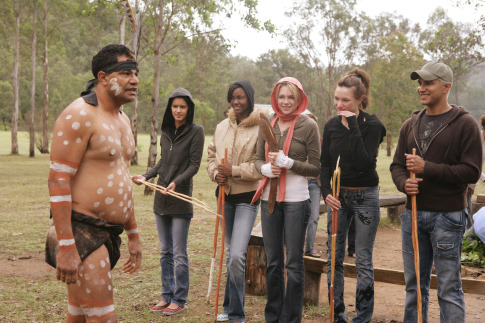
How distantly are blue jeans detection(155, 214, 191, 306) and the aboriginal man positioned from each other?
179 centimetres

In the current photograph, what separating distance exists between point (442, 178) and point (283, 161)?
1.22 meters

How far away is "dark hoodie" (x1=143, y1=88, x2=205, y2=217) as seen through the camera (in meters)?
4.59

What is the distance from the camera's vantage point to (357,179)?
4160 millimetres

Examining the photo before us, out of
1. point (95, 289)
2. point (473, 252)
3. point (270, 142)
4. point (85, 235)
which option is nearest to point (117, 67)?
point (85, 235)

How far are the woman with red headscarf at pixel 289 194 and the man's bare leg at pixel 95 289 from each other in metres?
1.80

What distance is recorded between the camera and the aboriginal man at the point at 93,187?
8.04 ft

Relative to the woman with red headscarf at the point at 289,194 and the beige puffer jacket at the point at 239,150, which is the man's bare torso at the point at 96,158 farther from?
the beige puffer jacket at the point at 239,150

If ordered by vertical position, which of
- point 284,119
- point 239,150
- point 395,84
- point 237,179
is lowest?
point 237,179

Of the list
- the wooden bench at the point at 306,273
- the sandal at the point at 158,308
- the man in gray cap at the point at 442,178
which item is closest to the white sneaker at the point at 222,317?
the sandal at the point at 158,308

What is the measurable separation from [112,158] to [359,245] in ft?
7.97

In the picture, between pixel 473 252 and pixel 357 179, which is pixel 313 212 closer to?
pixel 473 252

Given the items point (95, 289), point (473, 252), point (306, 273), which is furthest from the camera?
point (473, 252)

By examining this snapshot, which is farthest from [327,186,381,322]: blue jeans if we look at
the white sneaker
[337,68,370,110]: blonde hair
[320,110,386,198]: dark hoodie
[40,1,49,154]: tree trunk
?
[40,1,49,154]: tree trunk

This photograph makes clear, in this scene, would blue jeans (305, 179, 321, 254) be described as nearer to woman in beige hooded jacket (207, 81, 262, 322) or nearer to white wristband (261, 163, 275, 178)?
woman in beige hooded jacket (207, 81, 262, 322)
